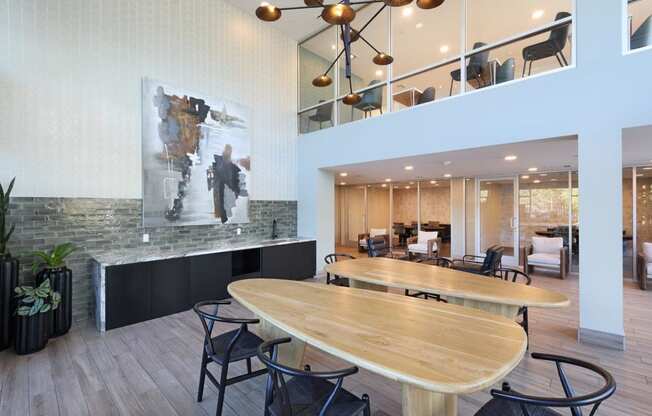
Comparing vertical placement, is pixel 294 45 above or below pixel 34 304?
above

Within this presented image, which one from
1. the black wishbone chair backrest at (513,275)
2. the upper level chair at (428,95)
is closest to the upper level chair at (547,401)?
the black wishbone chair backrest at (513,275)

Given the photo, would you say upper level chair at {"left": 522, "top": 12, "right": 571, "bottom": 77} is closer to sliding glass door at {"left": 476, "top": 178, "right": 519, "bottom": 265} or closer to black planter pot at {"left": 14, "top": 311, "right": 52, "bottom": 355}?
sliding glass door at {"left": 476, "top": 178, "right": 519, "bottom": 265}

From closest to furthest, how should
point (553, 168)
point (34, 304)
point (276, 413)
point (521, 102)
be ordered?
point (276, 413) < point (34, 304) < point (521, 102) < point (553, 168)

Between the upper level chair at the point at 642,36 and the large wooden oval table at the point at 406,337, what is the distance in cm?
334

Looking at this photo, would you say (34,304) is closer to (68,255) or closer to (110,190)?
Result: (68,255)

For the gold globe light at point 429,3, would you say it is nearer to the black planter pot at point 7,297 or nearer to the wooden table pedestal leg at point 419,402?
the wooden table pedestal leg at point 419,402

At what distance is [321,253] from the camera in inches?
250

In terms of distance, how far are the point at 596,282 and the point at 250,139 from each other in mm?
5479

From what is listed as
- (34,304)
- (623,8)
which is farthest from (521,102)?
(34,304)

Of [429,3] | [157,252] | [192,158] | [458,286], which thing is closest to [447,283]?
[458,286]

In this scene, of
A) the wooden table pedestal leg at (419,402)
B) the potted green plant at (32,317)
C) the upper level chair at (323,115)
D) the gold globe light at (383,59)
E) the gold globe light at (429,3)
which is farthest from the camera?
the upper level chair at (323,115)

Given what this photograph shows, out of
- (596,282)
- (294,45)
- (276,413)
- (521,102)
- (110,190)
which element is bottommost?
(276,413)

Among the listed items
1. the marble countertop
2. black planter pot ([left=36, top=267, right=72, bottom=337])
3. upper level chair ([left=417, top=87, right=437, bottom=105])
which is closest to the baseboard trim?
upper level chair ([left=417, top=87, right=437, bottom=105])

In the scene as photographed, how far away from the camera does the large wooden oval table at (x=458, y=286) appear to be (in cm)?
219
